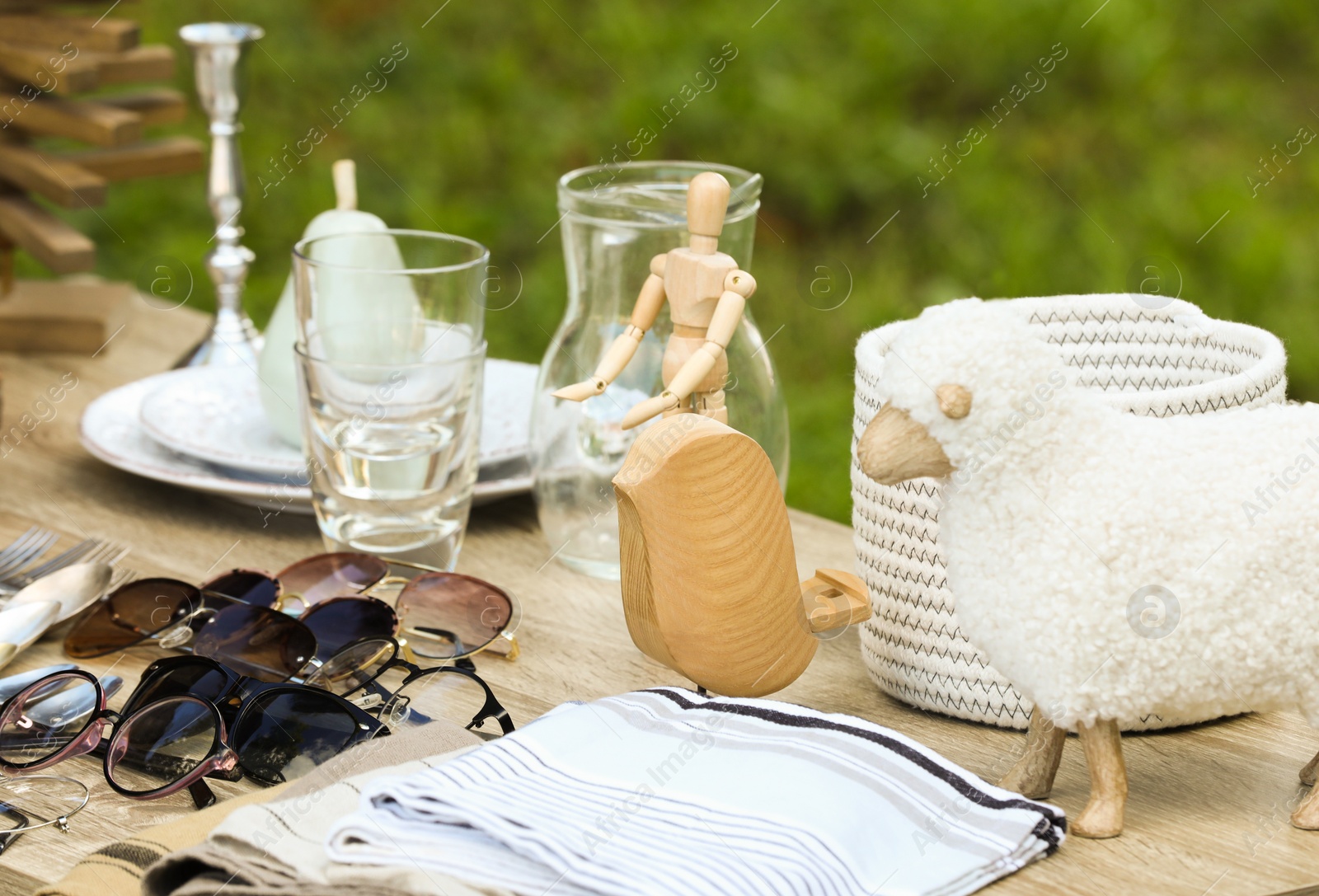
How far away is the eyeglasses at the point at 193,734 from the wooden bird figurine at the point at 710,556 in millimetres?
178

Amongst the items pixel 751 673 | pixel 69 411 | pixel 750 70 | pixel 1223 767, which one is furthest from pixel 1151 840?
pixel 750 70

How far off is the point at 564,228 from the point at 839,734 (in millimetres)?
471

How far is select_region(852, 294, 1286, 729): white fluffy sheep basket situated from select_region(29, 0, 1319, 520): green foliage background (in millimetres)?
1438

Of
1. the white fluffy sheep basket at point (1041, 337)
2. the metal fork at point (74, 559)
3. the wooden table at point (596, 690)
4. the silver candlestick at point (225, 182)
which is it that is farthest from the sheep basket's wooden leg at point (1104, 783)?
the silver candlestick at point (225, 182)

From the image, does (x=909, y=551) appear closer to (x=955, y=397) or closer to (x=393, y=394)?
(x=955, y=397)

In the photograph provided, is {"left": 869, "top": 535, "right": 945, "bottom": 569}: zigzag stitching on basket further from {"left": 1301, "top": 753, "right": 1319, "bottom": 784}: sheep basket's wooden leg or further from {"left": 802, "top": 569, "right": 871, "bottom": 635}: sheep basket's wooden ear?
{"left": 1301, "top": 753, "right": 1319, "bottom": 784}: sheep basket's wooden leg

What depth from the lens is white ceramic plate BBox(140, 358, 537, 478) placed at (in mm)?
1123

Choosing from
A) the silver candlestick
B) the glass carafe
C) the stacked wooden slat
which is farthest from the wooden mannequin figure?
the stacked wooden slat

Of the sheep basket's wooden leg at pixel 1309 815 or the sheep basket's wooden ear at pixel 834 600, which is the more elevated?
the sheep basket's wooden ear at pixel 834 600

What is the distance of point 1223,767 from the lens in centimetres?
75

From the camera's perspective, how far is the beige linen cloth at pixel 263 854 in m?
0.57

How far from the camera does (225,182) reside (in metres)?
1.44

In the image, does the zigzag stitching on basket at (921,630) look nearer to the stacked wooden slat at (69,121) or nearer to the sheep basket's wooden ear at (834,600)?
the sheep basket's wooden ear at (834,600)

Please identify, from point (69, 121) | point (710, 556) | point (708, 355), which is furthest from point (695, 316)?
point (69, 121)
